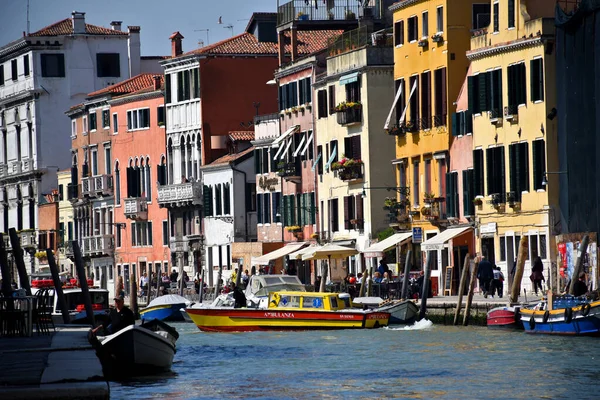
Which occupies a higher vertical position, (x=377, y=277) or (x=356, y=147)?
(x=356, y=147)

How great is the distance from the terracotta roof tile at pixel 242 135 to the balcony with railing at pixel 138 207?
372 inches

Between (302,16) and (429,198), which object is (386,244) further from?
(302,16)

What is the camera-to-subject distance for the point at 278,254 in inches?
2884

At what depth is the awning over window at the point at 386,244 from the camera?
63.1 metres

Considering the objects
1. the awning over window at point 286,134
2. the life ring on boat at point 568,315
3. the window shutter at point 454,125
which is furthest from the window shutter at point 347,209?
the life ring on boat at point 568,315

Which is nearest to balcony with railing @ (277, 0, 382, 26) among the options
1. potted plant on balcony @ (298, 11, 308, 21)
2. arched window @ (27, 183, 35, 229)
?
potted plant on balcony @ (298, 11, 308, 21)

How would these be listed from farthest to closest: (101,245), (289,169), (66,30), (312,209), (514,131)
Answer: (66,30)
(101,245)
(289,169)
(312,209)
(514,131)

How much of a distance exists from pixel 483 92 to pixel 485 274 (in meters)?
6.57

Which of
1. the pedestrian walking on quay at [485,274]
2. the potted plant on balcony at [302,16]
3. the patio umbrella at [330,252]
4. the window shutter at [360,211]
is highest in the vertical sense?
the potted plant on balcony at [302,16]

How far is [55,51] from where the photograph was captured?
105m

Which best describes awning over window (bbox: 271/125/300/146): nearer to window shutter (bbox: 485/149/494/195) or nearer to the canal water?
window shutter (bbox: 485/149/494/195)

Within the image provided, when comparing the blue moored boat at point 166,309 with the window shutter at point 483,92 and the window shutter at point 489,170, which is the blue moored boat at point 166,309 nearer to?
the window shutter at point 489,170

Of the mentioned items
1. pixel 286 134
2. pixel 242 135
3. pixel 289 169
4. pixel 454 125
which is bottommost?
pixel 289 169

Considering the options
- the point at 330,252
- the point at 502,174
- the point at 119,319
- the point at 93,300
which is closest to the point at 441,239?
the point at 502,174
